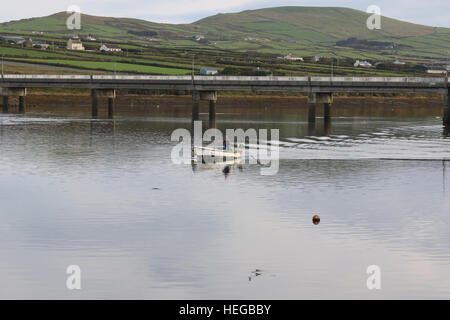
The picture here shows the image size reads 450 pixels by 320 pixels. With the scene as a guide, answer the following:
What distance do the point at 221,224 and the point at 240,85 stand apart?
112 metres

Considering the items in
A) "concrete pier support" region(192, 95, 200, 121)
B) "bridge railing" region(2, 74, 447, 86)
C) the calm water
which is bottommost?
the calm water

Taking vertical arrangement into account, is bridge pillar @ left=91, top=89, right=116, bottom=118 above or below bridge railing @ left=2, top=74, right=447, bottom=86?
below

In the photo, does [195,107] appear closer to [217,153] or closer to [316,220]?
[217,153]

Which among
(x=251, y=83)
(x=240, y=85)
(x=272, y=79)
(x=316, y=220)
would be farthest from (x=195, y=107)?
(x=316, y=220)

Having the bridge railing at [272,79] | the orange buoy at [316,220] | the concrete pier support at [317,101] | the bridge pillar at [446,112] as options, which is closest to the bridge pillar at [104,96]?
the bridge railing at [272,79]

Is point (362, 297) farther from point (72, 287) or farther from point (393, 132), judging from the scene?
point (393, 132)

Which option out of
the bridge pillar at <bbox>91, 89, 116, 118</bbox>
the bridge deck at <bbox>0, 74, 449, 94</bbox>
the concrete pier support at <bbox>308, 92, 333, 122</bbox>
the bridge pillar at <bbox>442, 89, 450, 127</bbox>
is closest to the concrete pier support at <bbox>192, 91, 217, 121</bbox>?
the bridge deck at <bbox>0, 74, 449, 94</bbox>

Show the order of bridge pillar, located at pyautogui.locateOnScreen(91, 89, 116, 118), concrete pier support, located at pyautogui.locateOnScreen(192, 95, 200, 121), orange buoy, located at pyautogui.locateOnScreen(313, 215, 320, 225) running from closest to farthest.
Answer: orange buoy, located at pyautogui.locateOnScreen(313, 215, 320, 225)
concrete pier support, located at pyautogui.locateOnScreen(192, 95, 200, 121)
bridge pillar, located at pyautogui.locateOnScreen(91, 89, 116, 118)

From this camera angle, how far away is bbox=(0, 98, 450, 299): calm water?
36.7 meters

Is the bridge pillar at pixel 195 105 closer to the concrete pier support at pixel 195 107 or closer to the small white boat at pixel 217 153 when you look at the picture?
the concrete pier support at pixel 195 107

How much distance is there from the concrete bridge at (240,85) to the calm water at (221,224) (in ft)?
200

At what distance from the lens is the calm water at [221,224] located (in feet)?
120

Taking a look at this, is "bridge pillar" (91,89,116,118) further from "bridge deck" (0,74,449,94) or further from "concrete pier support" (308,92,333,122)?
"concrete pier support" (308,92,333,122)

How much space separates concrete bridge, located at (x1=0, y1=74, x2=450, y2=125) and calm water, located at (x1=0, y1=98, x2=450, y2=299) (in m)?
A: 60.9
